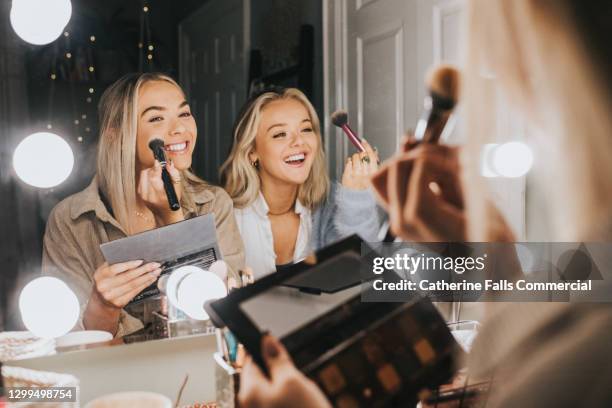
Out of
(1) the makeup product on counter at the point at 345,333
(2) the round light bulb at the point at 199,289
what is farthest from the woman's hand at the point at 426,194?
(2) the round light bulb at the point at 199,289

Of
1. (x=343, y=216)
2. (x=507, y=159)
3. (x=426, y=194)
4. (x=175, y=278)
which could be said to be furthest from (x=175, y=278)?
(x=507, y=159)

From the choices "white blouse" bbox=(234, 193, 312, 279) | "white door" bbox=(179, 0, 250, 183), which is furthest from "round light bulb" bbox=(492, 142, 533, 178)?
"white door" bbox=(179, 0, 250, 183)

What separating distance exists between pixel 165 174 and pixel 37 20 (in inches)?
12.2

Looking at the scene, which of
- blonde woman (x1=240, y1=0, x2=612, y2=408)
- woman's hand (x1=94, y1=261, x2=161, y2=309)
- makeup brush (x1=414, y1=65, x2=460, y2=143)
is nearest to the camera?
blonde woman (x1=240, y1=0, x2=612, y2=408)

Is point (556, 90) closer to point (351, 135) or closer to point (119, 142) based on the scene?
point (351, 135)

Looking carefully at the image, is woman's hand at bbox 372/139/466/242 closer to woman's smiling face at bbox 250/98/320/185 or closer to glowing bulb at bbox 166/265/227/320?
woman's smiling face at bbox 250/98/320/185

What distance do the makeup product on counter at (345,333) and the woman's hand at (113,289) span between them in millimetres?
172

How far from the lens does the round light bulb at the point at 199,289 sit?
990 mm

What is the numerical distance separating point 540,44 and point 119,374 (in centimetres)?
84

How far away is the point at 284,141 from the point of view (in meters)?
1.02

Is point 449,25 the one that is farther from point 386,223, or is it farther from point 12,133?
point 12,133

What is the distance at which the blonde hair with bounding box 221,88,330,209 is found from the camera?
1.01m

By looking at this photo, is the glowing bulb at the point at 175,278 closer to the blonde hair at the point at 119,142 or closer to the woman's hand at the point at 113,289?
the woman's hand at the point at 113,289

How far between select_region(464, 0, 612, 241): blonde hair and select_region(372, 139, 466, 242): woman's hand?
0.12 feet
